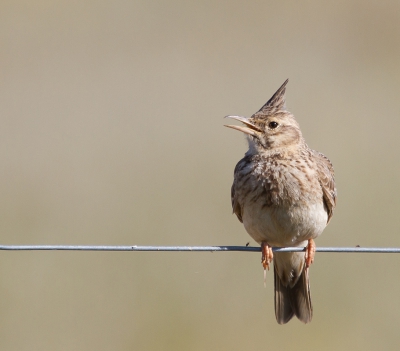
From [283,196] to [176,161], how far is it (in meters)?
5.87

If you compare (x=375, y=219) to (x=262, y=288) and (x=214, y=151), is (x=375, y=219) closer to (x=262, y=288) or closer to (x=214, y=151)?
(x=262, y=288)

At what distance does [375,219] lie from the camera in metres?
11.2

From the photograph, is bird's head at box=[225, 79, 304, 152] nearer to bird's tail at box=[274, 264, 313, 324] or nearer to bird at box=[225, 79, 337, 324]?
bird at box=[225, 79, 337, 324]

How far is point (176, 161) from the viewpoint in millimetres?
12812

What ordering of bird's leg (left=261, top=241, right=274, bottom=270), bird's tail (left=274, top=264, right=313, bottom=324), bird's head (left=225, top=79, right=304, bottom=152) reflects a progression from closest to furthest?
bird's leg (left=261, top=241, right=274, bottom=270) → bird's head (left=225, top=79, right=304, bottom=152) → bird's tail (left=274, top=264, right=313, bottom=324)

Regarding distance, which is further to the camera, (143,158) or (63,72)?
(63,72)

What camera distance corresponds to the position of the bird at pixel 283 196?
7.04m

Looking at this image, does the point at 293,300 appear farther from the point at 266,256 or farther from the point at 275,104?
the point at 275,104

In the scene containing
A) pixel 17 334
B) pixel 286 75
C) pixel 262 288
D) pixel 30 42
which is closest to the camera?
pixel 17 334

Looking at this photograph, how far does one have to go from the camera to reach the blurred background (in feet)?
32.1

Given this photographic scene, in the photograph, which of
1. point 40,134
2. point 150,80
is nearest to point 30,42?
point 150,80

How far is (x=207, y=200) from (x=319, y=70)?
4979mm

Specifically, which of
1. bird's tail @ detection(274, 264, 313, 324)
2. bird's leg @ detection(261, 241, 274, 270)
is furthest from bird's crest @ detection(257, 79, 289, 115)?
bird's tail @ detection(274, 264, 313, 324)

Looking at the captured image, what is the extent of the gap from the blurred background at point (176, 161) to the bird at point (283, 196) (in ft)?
7.05
